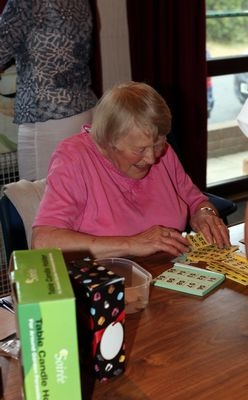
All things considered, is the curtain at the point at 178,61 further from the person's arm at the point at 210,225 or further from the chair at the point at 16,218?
the chair at the point at 16,218

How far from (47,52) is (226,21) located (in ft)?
6.50

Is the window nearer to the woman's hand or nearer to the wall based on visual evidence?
the wall

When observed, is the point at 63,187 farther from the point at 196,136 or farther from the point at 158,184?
the point at 196,136

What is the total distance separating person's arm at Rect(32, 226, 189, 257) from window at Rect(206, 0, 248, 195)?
8.49ft

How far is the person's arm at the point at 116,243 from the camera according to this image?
1631 millimetres

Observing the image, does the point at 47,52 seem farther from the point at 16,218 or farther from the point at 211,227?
the point at 211,227

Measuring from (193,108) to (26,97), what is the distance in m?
1.35

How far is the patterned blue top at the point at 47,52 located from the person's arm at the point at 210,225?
3.33 ft

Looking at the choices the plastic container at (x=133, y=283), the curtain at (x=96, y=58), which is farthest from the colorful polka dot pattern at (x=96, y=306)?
the curtain at (x=96, y=58)

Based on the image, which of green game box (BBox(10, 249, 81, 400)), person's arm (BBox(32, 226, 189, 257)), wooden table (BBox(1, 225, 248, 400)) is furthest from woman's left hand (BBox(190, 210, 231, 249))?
green game box (BBox(10, 249, 81, 400))

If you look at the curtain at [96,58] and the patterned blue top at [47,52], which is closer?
the patterned blue top at [47,52]

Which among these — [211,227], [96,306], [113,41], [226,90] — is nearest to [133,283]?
[96,306]

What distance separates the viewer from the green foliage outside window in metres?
4.09

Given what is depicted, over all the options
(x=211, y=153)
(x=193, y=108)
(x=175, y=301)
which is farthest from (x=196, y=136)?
(x=175, y=301)
